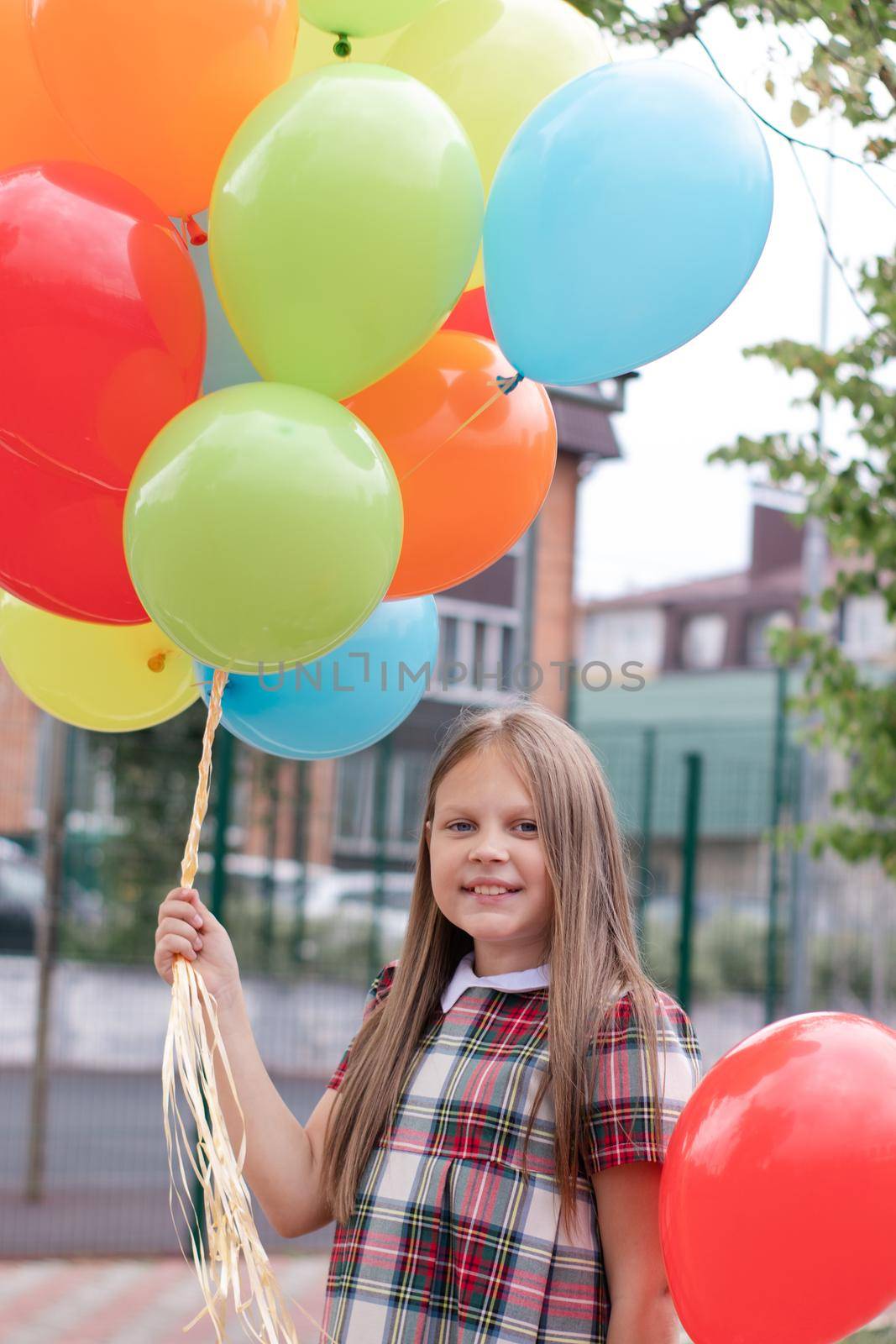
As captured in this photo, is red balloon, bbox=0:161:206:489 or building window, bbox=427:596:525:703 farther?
building window, bbox=427:596:525:703

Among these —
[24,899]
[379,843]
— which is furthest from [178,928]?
[24,899]

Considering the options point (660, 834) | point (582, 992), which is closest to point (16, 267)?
point (582, 992)

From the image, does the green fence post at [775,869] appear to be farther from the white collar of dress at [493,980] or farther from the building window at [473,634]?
the white collar of dress at [493,980]

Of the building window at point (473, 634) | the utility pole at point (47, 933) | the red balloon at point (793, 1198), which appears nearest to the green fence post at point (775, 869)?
the building window at point (473, 634)

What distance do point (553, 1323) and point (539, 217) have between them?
1.25 meters

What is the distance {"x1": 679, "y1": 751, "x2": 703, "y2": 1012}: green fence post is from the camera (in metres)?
6.12

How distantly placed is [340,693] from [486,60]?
868mm

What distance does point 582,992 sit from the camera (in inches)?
67.6

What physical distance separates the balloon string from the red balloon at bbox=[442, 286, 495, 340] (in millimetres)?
129

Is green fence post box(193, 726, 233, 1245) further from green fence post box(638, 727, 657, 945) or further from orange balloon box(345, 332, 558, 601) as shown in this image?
orange balloon box(345, 332, 558, 601)

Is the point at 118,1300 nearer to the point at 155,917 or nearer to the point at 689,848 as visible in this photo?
the point at 155,917

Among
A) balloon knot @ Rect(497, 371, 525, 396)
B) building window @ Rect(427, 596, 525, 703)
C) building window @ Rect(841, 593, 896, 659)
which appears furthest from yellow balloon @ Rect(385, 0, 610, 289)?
building window @ Rect(841, 593, 896, 659)

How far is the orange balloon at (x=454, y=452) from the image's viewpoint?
6.00 feet

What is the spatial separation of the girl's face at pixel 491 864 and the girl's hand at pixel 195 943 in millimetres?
291
